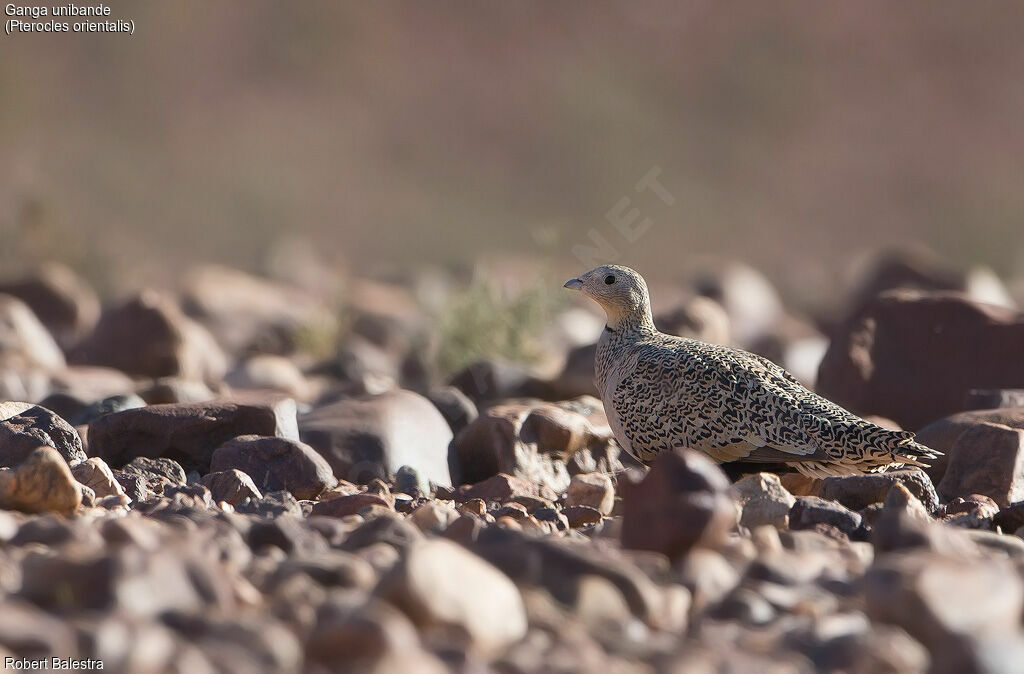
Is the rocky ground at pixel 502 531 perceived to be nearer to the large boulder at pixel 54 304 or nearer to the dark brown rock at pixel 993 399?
the dark brown rock at pixel 993 399

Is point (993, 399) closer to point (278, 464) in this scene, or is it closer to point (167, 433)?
point (278, 464)

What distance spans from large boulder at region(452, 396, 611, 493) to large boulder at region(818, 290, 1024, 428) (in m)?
2.00

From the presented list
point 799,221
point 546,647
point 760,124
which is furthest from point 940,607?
point 760,124

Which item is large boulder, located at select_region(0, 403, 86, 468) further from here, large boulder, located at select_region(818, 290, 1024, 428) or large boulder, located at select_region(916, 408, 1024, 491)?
large boulder, located at select_region(818, 290, 1024, 428)

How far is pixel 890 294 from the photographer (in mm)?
9344

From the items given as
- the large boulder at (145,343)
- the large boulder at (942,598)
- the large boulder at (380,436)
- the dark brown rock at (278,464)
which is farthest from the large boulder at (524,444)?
the large boulder at (145,343)

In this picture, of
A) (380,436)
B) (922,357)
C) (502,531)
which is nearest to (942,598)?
(502,531)

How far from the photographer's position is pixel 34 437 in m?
6.46

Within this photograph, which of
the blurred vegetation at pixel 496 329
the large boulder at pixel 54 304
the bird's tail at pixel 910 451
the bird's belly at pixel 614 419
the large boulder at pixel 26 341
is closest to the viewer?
the bird's tail at pixel 910 451

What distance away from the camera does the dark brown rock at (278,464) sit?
657cm

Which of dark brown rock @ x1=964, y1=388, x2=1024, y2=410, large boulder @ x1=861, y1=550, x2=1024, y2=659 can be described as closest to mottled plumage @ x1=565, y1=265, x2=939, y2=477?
dark brown rock @ x1=964, y1=388, x2=1024, y2=410

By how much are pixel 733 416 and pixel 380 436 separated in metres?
1.92

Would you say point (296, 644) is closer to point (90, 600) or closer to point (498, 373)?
point (90, 600)

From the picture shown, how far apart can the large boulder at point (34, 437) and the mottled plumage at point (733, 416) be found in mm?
2635
